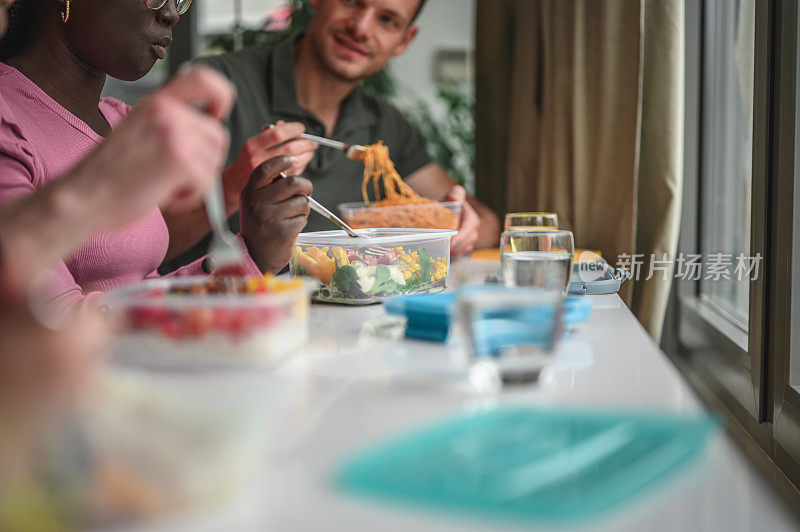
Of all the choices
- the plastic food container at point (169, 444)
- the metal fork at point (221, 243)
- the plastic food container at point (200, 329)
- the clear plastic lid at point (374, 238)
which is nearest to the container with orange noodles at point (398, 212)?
the clear plastic lid at point (374, 238)

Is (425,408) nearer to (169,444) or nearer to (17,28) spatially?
(169,444)

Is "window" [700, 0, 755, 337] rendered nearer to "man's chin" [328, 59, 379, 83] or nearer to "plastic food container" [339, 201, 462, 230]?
"plastic food container" [339, 201, 462, 230]

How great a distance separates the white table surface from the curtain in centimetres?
104

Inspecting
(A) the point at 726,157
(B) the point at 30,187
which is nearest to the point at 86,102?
(B) the point at 30,187

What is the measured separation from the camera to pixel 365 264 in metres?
1.19

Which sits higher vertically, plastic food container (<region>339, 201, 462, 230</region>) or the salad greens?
plastic food container (<region>339, 201, 462, 230</region>)

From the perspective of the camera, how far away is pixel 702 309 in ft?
7.59

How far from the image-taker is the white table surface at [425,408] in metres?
0.45

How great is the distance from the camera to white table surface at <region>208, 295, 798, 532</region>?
1.48 ft

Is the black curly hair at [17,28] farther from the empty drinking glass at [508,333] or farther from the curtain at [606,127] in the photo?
the curtain at [606,127]

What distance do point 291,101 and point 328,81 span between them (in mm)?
133

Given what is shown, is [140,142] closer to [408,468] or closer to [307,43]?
[408,468]

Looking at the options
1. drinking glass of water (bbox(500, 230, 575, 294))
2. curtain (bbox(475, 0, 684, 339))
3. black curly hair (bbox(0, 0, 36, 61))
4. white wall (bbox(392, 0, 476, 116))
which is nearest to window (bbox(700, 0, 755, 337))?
curtain (bbox(475, 0, 684, 339))

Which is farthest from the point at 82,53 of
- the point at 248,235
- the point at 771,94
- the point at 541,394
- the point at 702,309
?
the point at 702,309
